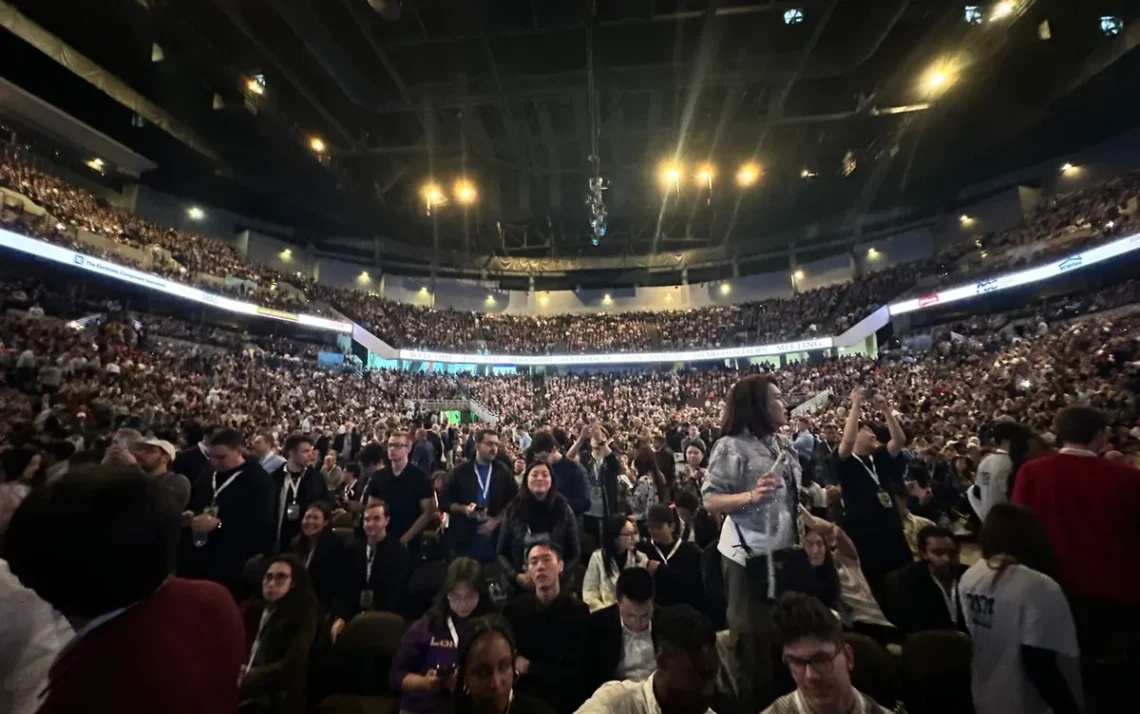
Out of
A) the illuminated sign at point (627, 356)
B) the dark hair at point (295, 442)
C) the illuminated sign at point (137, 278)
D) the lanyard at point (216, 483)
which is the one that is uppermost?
→ the illuminated sign at point (137, 278)

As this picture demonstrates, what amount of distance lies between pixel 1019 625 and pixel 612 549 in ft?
7.03

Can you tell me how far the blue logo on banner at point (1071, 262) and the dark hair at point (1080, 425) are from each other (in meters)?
20.0

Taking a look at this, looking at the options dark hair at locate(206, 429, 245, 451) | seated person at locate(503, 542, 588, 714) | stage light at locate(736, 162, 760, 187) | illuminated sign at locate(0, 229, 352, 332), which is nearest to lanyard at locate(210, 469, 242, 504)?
dark hair at locate(206, 429, 245, 451)

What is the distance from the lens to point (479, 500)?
4.48 meters

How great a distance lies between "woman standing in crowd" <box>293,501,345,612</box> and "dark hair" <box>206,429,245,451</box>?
72cm

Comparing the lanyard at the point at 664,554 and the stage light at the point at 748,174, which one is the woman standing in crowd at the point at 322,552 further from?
the stage light at the point at 748,174

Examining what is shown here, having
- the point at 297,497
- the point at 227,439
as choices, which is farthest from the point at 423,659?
the point at 297,497

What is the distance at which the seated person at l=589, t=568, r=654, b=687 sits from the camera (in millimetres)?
2613

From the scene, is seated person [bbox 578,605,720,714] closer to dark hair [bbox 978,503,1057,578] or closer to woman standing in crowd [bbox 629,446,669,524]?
dark hair [bbox 978,503,1057,578]

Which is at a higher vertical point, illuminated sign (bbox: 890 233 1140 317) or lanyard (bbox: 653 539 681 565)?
illuminated sign (bbox: 890 233 1140 317)

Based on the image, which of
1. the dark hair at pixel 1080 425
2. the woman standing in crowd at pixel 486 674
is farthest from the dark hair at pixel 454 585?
the dark hair at pixel 1080 425

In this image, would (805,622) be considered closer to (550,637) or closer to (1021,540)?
(1021,540)

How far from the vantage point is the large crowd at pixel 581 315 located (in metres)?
15.6

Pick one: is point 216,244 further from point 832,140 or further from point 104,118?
point 832,140
